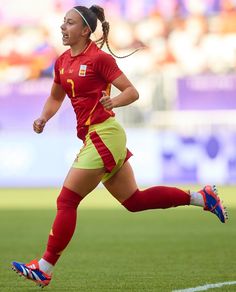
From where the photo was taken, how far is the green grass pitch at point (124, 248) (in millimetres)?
6355

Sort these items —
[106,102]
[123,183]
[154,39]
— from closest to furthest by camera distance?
[106,102], [123,183], [154,39]

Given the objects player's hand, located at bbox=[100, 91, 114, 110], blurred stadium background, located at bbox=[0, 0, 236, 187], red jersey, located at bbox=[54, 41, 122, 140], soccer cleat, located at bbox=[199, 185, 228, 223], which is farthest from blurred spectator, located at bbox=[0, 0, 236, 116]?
player's hand, located at bbox=[100, 91, 114, 110]

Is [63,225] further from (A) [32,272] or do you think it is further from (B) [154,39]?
(B) [154,39]

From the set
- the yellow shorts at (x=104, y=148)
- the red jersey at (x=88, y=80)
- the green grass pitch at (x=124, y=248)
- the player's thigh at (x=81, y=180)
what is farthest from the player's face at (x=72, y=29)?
the green grass pitch at (x=124, y=248)

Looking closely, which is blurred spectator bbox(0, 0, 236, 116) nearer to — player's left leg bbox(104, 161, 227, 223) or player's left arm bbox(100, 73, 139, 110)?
player's left leg bbox(104, 161, 227, 223)

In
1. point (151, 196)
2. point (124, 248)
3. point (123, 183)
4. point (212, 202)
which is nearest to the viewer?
point (123, 183)

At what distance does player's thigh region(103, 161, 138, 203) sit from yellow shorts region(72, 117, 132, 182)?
0.23 feet

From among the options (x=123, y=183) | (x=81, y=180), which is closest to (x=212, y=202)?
(x=123, y=183)

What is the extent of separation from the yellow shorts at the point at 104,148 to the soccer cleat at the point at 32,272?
0.70 m

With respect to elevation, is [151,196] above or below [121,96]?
below

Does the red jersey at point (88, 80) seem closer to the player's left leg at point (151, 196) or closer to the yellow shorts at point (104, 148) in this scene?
the yellow shorts at point (104, 148)

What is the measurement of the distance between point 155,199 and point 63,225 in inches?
34.9

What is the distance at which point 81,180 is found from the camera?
5848mm

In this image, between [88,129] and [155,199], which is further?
[155,199]
